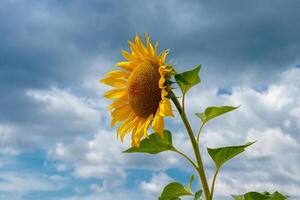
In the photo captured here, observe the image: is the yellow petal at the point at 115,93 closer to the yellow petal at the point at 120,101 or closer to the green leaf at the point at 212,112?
the yellow petal at the point at 120,101

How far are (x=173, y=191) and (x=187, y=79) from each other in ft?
4.13

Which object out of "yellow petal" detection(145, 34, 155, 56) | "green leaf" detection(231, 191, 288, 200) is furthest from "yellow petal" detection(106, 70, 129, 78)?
"green leaf" detection(231, 191, 288, 200)

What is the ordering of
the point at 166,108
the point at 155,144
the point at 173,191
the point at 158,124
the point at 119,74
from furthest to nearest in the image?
the point at 119,74 → the point at 173,191 → the point at 155,144 → the point at 158,124 → the point at 166,108

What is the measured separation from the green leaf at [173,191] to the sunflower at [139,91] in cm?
59

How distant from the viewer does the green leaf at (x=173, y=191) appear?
14.1ft

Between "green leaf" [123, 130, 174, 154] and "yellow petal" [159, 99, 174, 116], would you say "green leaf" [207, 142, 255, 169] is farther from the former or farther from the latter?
"yellow petal" [159, 99, 174, 116]

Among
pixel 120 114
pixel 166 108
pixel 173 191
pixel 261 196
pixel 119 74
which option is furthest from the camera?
pixel 119 74

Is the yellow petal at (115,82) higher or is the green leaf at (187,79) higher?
the yellow petal at (115,82)

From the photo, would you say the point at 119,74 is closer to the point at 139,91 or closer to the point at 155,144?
the point at 139,91

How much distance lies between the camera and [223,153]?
4.08m

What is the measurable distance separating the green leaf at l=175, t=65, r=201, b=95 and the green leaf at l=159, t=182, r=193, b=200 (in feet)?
3.44

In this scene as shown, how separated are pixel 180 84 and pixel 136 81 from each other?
0.60 meters

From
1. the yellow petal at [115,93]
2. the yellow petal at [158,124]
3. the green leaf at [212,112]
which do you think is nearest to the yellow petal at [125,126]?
the yellow petal at [115,93]

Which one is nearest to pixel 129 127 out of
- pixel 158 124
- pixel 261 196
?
pixel 158 124
